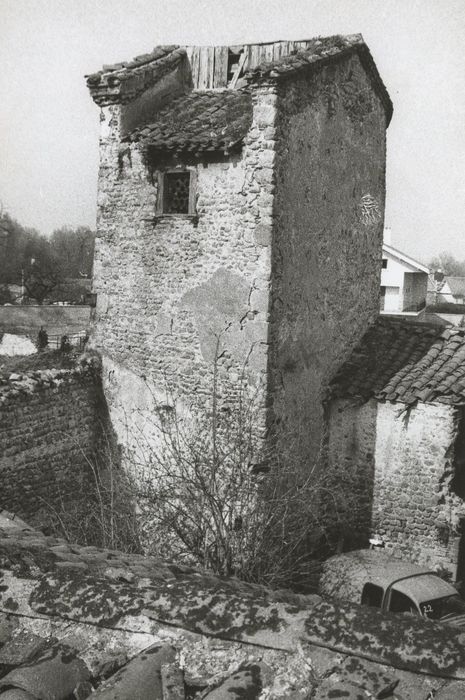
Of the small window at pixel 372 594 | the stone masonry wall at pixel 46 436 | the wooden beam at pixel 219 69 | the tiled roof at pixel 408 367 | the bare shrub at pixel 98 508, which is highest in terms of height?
the wooden beam at pixel 219 69

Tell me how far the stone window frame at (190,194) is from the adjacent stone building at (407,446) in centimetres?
397

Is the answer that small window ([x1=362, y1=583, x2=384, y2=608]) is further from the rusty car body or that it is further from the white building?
the white building

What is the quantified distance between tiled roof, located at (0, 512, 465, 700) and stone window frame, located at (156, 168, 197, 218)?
8.37 meters

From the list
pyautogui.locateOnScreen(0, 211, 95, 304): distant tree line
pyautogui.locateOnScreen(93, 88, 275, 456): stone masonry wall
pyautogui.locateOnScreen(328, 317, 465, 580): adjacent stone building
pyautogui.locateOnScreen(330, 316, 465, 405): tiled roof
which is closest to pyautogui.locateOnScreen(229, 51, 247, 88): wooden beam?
pyautogui.locateOnScreen(93, 88, 275, 456): stone masonry wall

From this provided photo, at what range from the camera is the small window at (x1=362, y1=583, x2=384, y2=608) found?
8875 millimetres

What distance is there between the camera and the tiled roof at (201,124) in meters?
10.1

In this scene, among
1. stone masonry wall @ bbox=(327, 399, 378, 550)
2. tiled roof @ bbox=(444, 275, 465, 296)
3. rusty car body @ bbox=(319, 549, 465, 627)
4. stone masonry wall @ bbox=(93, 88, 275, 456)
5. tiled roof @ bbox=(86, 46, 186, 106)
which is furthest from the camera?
tiled roof @ bbox=(444, 275, 465, 296)

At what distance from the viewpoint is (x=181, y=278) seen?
422 inches

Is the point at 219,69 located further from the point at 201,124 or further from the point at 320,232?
the point at 320,232

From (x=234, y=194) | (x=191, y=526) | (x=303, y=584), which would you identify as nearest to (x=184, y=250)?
(x=234, y=194)

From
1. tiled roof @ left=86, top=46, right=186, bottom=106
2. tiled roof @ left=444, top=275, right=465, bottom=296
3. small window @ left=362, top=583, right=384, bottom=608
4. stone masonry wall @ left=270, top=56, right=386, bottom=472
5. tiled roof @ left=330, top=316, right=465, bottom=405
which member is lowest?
small window @ left=362, top=583, right=384, bottom=608

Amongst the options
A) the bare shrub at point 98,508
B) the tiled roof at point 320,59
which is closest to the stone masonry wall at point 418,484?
the bare shrub at point 98,508

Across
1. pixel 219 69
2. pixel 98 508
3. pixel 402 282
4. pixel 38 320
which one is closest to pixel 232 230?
pixel 219 69

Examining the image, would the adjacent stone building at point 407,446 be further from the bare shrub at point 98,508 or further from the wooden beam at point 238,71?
the wooden beam at point 238,71
